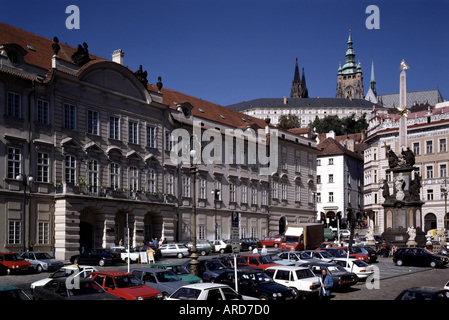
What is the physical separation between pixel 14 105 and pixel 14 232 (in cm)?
898

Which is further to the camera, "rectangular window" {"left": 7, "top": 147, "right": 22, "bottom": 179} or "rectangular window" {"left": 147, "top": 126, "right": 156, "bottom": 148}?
"rectangular window" {"left": 147, "top": 126, "right": 156, "bottom": 148}

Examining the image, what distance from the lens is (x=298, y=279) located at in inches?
895

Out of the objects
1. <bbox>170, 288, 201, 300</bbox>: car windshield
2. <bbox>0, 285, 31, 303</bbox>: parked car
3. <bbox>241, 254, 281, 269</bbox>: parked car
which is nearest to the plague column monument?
<bbox>241, 254, 281, 269</bbox>: parked car

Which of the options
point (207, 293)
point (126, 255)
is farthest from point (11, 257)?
point (207, 293)

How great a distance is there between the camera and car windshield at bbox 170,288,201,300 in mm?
16572

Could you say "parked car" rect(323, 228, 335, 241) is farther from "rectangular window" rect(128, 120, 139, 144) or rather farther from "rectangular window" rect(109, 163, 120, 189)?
"rectangular window" rect(109, 163, 120, 189)

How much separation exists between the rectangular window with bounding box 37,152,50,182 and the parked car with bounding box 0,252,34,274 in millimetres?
9733

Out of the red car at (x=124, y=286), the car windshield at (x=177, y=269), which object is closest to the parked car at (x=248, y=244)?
the car windshield at (x=177, y=269)

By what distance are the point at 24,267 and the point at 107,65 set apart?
2067cm

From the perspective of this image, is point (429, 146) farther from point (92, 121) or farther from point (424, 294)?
point (424, 294)

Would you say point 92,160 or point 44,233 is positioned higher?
point 92,160
